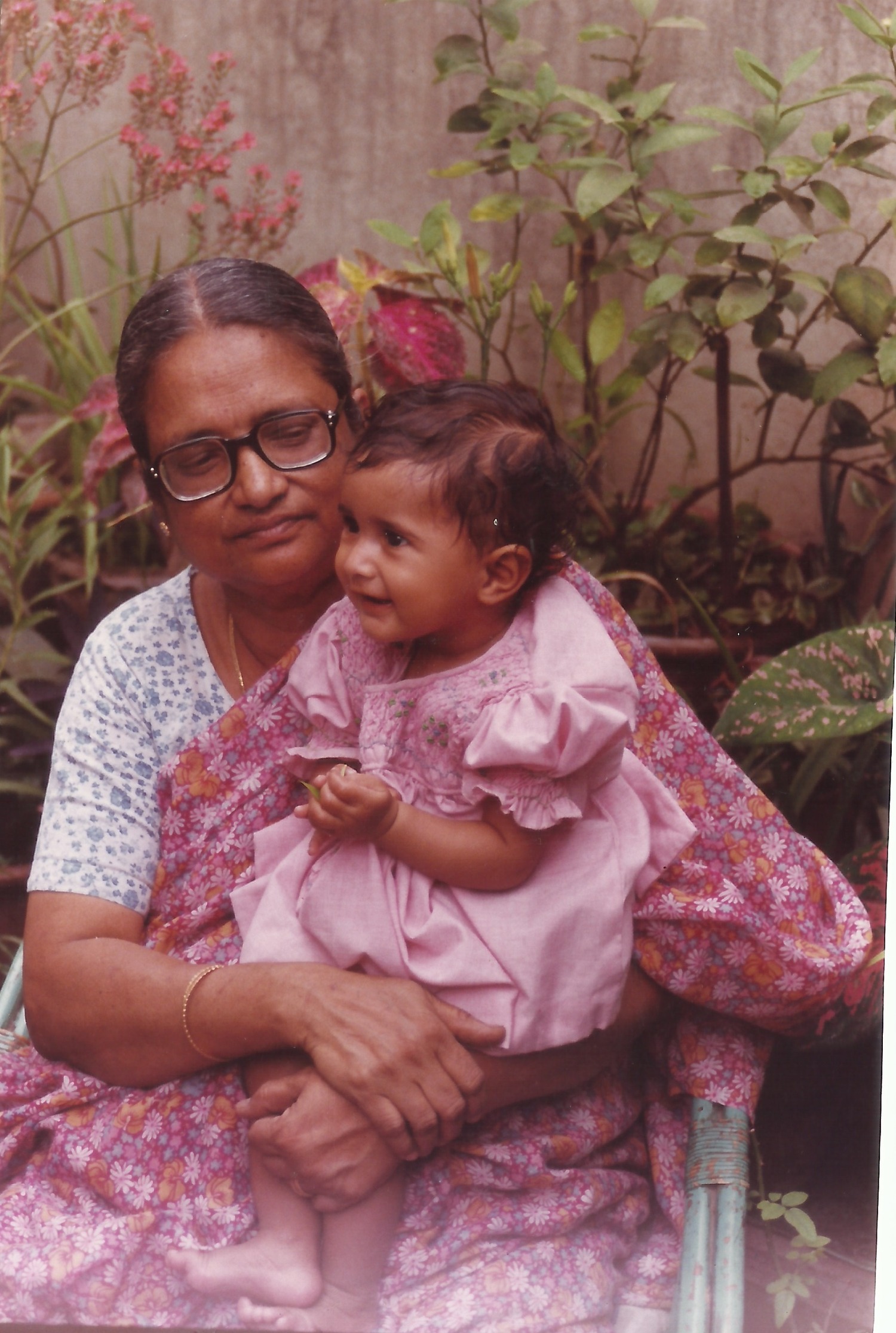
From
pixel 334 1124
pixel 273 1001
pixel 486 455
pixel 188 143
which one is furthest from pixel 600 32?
pixel 334 1124

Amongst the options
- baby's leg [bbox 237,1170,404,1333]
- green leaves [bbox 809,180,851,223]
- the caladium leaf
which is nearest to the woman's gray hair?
the caladium leaf

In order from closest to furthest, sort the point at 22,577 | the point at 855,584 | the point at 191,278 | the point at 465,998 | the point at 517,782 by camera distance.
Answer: the point at 517,782, the point at 465,998, the point at 191,278, the point at 855,584, the point at 22,577

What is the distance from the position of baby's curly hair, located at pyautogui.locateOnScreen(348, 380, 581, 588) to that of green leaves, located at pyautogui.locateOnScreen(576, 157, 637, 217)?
1.57ft

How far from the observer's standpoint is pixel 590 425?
1.94 m

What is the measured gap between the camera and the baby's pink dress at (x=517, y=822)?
1.49 m

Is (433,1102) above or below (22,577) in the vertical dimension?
below

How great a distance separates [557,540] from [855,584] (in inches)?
23.2

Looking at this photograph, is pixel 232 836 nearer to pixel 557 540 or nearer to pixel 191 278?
pixel 557 540

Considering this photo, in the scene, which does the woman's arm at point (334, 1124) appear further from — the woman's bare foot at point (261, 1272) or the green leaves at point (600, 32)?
the green leaves at point (600, 32)

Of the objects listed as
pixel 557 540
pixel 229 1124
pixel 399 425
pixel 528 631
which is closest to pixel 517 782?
pixel 528 631

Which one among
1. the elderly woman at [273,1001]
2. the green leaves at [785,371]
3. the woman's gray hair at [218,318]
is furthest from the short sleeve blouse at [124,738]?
the green leaves at [785,371]

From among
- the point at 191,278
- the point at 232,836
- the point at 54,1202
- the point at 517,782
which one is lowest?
the point at 54,1202

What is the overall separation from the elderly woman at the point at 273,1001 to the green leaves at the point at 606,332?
38 centimetres

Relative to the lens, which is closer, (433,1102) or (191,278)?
(433,1102)
